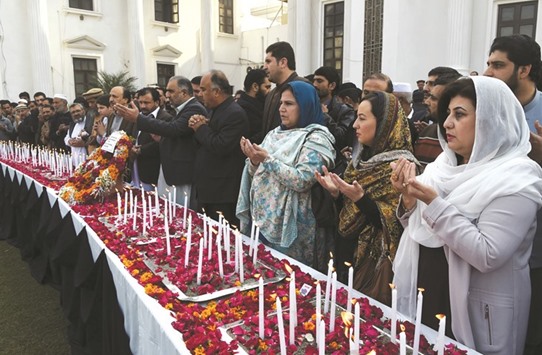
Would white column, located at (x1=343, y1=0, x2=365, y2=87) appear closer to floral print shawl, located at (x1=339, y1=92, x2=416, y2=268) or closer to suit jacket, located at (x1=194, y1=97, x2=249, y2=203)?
suit jacket, located at (x1=194, y1=97, x2=249, y2=203)

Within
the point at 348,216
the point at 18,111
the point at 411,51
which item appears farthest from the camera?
the point at 411,51

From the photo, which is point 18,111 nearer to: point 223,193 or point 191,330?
point 223,193

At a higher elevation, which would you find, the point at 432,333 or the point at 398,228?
the point at 398,228

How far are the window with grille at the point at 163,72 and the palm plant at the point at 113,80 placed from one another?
63.6 inches

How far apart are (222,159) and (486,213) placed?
210cm

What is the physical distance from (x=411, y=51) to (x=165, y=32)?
10.8m

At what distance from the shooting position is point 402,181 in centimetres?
162

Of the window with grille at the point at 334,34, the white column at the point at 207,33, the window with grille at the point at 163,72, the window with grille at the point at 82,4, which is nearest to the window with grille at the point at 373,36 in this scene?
the window with grille at the point at 334,34

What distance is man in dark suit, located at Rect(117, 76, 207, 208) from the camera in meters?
3.38

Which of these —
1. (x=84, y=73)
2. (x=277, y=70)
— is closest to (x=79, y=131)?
(x=277, y=70)

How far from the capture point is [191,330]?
1375 mm

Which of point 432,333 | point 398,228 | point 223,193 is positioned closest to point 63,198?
point 223,193

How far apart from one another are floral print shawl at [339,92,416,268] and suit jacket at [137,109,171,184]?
2.39 m

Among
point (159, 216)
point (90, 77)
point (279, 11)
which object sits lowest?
point (159, 216)
